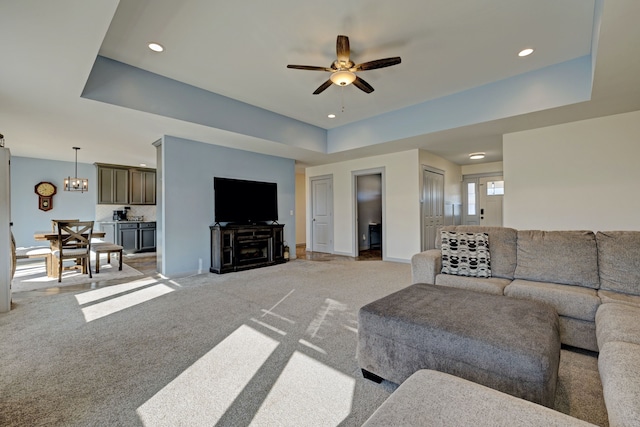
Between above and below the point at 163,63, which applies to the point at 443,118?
below

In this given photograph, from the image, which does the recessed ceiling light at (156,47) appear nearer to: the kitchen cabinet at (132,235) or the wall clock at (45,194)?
the kitchen cabinet at (132,235)

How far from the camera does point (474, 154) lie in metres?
6.70

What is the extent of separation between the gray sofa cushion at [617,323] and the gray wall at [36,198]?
8.89 metres

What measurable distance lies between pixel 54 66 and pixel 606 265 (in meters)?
5.32

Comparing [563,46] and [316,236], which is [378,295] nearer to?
[563,46]

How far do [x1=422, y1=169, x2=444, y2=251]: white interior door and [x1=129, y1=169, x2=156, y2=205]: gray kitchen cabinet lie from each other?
745 centimetres

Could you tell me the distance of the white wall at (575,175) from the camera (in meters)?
4.03

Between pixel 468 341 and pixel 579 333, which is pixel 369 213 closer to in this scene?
pixel 579 333

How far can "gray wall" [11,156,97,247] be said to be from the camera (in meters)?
7.01

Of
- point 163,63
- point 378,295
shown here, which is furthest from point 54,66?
point 378,295

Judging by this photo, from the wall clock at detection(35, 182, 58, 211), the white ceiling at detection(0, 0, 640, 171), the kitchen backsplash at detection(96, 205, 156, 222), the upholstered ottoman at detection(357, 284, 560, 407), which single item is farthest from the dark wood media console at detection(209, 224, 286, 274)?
the wall clock at detection(35, 182, 58, 211)

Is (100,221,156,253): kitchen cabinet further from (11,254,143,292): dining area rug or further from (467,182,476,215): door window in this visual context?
(467,182,476,215): door window

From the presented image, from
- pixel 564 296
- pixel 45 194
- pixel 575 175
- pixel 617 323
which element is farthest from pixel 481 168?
pixel 45 194

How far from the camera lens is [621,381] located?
1.11 m
